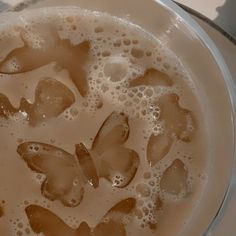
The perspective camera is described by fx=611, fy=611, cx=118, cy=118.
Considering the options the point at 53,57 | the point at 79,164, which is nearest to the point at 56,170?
the point at 79,164

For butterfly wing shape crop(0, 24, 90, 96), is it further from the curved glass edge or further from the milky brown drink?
the curved glass edge

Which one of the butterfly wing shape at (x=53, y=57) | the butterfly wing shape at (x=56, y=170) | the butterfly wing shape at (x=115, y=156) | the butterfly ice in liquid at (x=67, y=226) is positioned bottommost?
the butterfly ice in liquid at (x=67, y=226)

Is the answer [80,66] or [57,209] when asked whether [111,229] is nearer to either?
[57,209]

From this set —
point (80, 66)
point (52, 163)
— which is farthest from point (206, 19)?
point (52, 163)

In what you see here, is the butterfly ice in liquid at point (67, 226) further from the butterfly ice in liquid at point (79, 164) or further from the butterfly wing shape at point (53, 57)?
the butterfly wing shape at point (53, 57)

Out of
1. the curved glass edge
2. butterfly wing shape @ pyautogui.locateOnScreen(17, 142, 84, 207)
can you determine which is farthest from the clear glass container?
butterfly wing shape @ pyautogui.locateOnScreen(17, 142, 84, 207)

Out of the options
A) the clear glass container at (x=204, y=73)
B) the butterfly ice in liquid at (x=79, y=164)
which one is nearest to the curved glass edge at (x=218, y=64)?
the clear glass container at (x=204, y=73)
